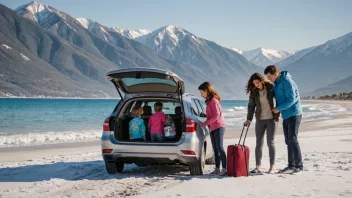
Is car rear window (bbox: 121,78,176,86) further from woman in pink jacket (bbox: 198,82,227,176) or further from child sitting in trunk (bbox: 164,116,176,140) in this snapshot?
child sitting in trunk (bbox: 164,116,176,140)

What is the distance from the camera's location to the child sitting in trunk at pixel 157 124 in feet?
25.8

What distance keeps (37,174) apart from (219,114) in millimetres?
3660

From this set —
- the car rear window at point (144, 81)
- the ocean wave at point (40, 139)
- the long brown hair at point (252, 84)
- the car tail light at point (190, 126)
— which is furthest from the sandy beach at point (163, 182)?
the ocean wave at point (40, 139)

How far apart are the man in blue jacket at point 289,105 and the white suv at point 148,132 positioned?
1457 mm

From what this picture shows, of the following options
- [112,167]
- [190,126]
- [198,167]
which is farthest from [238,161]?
[112,167]

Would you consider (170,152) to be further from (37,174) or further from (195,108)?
(37,174)

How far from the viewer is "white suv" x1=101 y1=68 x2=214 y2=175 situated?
7.38 metres

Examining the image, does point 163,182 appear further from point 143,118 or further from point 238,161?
point 143,118

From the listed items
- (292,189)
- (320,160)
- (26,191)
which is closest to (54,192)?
(26,191)

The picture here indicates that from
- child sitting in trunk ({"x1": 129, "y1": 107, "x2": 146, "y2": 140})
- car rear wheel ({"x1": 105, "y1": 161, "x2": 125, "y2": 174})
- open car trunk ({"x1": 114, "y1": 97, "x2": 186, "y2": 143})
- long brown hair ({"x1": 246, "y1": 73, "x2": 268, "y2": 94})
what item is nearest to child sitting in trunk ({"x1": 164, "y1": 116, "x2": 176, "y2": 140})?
open car trunk ({"x1": 114, "y1": 97, "x2": 186, "y2": 143})

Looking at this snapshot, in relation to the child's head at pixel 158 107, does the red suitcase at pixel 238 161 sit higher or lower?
lower

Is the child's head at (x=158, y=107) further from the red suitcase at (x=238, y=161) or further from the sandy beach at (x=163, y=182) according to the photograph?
the red suitcase at (x=238, y=161)

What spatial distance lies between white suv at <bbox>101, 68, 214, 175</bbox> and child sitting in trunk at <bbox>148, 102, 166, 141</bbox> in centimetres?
15

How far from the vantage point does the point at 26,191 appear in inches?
260
